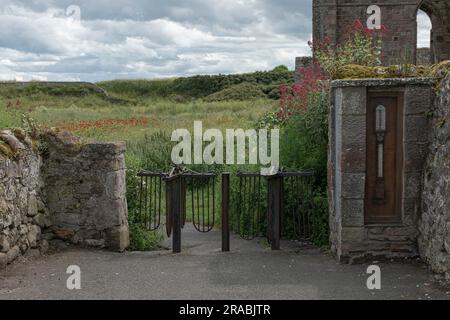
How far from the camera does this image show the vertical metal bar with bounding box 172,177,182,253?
949 centimetres

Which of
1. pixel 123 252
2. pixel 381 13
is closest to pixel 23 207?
pixel 123 252

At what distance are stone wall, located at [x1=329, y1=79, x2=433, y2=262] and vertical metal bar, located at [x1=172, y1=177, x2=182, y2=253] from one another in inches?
98.0

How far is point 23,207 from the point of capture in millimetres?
8664

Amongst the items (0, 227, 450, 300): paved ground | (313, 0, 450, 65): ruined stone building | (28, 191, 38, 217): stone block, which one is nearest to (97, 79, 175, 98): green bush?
(313, 0, 450, 65): ruined stone building

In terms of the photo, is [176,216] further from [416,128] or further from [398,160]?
[416,128]

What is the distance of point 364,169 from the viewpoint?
8.34 meters

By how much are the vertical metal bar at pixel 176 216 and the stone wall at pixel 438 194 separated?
11.5 feet

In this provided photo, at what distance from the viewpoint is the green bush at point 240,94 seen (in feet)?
143

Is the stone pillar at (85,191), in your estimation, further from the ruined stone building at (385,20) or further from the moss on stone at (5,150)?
the ruined stone building at (385,20)

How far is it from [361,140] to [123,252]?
3916mm

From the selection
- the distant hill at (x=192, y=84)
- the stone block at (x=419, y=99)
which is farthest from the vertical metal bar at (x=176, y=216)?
the distant hill at (x=192, y=84)

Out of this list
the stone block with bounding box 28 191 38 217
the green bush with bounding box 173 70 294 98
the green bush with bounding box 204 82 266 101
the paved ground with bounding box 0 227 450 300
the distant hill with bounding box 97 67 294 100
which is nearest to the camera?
the paved ground with bounding box 0 227 450 300

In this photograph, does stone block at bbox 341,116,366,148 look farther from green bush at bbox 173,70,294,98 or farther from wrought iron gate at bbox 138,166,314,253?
green bush at bbox 173,70,294,98

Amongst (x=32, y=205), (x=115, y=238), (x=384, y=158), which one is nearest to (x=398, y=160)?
(x=384, y=158)
